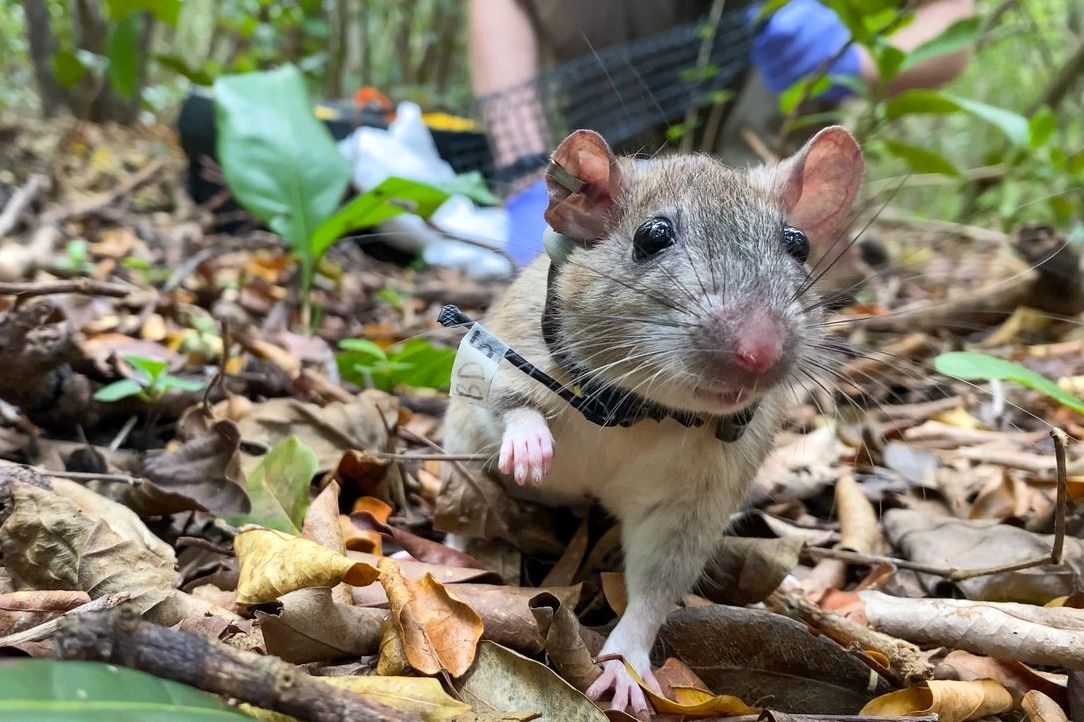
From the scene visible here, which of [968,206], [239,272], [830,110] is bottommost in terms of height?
[239,272]

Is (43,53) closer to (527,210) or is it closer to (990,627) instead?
(527,210)

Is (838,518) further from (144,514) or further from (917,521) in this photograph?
(144,514)

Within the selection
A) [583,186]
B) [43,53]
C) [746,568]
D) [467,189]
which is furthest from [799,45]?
[43,53]

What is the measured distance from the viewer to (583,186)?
2496mm

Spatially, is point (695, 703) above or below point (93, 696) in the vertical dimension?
below

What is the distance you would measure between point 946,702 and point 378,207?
3.20m

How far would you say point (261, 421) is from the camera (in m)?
3.15

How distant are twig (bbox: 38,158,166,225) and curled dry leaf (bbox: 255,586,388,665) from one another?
13.2 ft

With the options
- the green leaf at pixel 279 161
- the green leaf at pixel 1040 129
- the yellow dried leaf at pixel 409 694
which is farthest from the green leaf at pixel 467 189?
the green leaf at pixel 1040 129

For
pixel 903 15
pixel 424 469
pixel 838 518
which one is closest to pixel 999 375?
pixel 838 518

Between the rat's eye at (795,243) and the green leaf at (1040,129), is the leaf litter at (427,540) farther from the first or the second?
the green leaf at (1040,129)

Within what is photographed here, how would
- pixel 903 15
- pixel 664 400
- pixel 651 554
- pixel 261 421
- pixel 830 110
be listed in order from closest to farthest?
pixel 664 400, pixel 651 554, pixel 261 421, pixel 903 15, pixel 830 110

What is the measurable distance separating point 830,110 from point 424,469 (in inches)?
207

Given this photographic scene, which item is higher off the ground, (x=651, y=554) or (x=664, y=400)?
(x=664, y=400)
